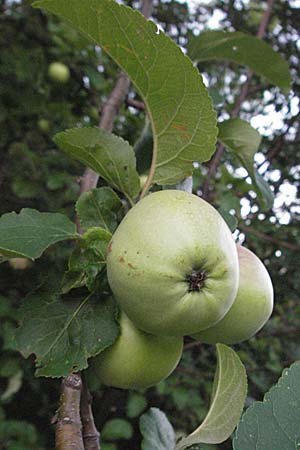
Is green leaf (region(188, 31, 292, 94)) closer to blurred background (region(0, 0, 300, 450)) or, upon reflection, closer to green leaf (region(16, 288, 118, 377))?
blurred background (region(0, 0, 300, 450))

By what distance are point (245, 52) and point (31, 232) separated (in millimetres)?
814

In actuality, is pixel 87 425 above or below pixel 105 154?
below

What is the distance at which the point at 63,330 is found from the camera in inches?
33.4

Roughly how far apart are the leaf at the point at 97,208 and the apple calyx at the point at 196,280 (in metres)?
0.25

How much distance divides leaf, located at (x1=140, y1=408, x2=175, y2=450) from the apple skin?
254 millimetres

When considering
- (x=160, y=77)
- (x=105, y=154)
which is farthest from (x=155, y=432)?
(x=160, y=77)

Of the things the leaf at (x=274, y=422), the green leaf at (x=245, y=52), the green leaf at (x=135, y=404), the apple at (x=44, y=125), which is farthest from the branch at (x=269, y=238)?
the leaf at (x=274, y=422)

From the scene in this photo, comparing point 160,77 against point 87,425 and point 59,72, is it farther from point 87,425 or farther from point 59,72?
point 59,72

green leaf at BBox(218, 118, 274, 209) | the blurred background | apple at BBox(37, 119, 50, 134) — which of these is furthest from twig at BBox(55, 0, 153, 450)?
apple at BBox(37, 119, 50, 134)

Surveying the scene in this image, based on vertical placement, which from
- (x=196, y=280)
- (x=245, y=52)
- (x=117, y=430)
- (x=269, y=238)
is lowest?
(x=117, y=430)

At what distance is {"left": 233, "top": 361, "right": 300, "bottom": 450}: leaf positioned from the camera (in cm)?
62

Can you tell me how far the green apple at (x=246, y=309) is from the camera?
87 cm

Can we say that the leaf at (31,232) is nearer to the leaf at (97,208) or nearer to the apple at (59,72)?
the leaf at (97,208)

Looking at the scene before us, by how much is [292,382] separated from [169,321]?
0.17 metres
